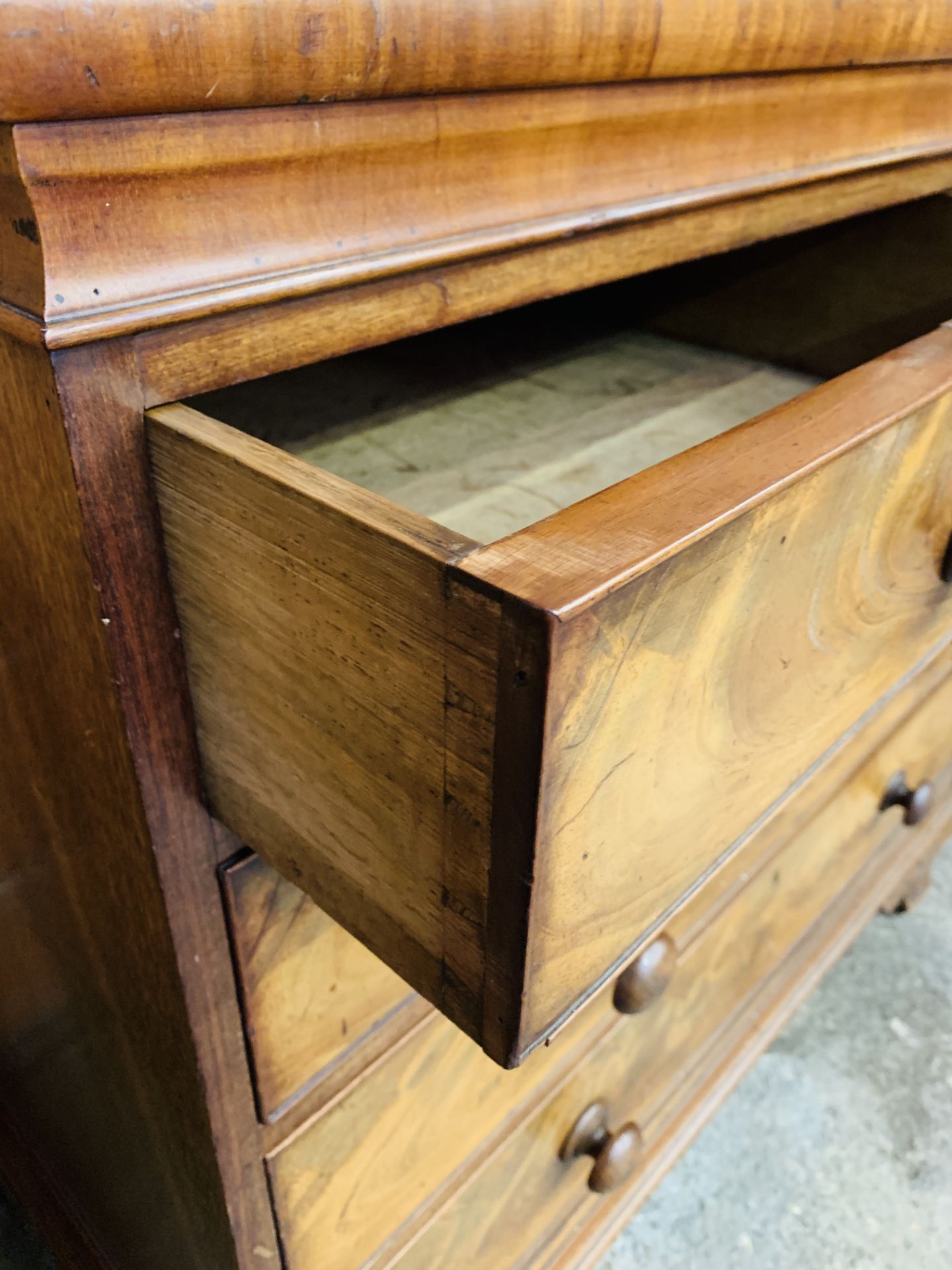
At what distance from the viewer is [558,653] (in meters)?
0.23

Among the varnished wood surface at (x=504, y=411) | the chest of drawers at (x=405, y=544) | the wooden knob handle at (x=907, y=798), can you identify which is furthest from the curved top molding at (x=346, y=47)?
the wooden knob handle at (x=907, y=798)

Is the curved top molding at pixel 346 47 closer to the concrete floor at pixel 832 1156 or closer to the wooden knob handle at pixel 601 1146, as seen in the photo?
the wooden knob handle at pixel 601 1146

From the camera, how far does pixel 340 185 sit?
0.33 metres

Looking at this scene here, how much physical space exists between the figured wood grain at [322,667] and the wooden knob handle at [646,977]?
320 mm

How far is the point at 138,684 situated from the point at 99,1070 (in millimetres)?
334

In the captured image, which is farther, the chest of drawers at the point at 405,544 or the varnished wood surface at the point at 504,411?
the varnished wood surface at the point at 504,411

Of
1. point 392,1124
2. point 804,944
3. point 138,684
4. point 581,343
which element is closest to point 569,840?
point 138,684

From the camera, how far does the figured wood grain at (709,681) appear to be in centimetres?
26

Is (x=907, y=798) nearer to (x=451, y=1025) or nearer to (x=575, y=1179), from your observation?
(x=575, y=1179)

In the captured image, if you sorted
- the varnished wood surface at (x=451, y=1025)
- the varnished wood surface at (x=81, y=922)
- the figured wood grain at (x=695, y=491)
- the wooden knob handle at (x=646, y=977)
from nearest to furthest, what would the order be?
the figured wood grain at (x=695, y=491) → the varnished wood surface at (x=81, y=922) → the varnished wood surface at (x=451, y=1025) → the wooden knob handle at (x=646, y=977)

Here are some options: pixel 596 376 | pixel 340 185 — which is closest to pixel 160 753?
pixel 340 185

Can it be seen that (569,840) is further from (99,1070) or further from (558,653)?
(99,1070)

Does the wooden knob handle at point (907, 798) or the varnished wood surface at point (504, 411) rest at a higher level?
the varnished wood surface at point (504, 411)

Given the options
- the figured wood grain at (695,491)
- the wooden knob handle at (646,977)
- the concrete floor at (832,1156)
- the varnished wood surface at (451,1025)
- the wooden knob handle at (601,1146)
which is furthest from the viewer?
the concrete floor at (832,1156)
